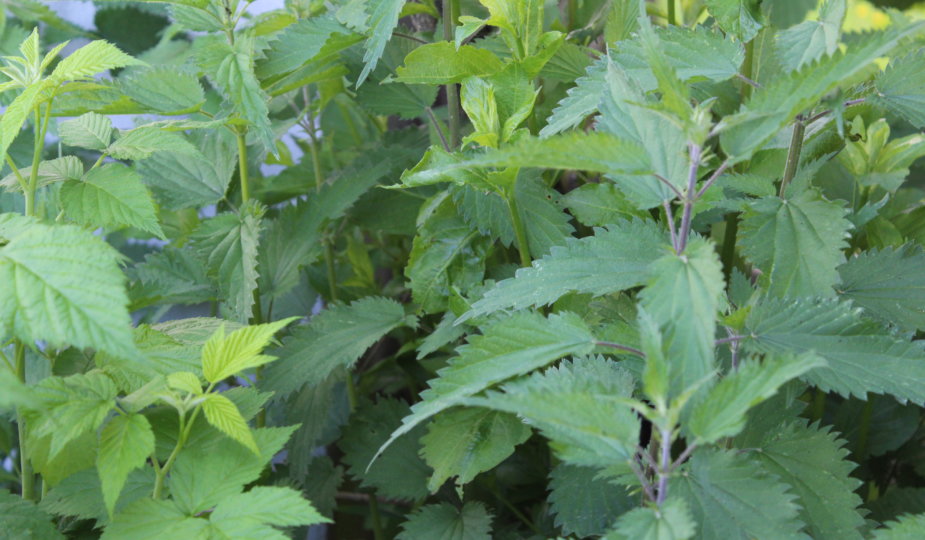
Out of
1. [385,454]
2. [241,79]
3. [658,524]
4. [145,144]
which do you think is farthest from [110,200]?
[658,524]

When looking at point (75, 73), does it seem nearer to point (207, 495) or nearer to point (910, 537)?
point (207, 495)

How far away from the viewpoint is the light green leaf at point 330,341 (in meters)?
0.73

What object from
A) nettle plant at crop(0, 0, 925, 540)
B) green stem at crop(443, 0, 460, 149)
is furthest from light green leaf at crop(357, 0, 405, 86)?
green stem at crop(443, 0, 460, 149)

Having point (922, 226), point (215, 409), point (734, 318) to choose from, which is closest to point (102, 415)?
point (215, 409)

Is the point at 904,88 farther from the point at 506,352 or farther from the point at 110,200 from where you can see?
the point at 110,200

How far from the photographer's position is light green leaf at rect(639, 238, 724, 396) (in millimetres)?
433

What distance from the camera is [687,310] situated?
443mm

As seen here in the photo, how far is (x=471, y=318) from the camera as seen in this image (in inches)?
25.5

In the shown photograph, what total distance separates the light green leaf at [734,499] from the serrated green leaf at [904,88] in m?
0.28

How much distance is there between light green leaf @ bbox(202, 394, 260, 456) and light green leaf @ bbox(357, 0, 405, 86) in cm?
28

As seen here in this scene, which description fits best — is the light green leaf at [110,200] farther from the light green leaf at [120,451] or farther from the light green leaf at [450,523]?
the light green leaf at [450,523]

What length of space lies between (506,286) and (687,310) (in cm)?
14

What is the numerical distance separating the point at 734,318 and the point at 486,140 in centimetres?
23

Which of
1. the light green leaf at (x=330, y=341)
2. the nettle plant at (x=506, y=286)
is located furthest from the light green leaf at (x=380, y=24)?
the light green leaf at (x=330, y=341)
